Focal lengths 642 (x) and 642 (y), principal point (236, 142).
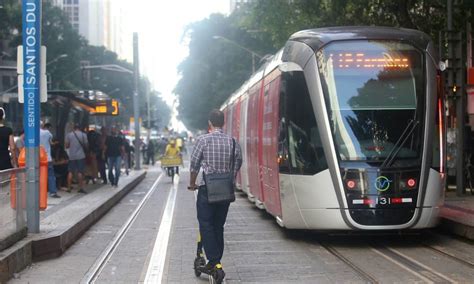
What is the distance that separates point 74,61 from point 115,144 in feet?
156

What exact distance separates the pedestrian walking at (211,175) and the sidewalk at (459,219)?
472 centimetres

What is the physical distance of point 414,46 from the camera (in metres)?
9.79

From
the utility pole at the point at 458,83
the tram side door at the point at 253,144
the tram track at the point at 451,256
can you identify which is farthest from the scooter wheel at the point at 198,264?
the utility pole at the point at 458,83

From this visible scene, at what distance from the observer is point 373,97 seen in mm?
9578

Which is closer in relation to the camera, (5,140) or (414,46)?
(414,46)

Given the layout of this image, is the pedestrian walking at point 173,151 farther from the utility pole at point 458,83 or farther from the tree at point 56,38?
the tree at point 56,38

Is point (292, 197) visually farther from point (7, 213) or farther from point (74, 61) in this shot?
point (74, 61)

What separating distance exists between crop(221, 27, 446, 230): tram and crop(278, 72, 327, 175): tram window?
1cm

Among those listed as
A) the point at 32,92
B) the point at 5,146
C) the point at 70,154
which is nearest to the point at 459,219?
the point at 32,92

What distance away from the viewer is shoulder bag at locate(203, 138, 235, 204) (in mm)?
6863

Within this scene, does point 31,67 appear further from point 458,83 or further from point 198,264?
point 458,83

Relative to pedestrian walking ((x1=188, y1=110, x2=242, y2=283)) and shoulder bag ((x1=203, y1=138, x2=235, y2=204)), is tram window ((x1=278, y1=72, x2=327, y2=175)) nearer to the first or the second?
pedestrian walking ((x1=188, y1=110, x2=242, y2=283))

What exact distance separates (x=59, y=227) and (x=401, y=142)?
534 cm

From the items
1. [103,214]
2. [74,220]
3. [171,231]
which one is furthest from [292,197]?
[103,214]
